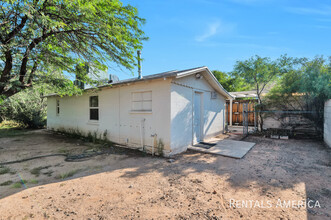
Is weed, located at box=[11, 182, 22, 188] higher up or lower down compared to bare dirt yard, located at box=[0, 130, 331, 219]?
higher up

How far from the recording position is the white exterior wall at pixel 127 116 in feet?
17.4

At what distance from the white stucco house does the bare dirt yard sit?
997mm

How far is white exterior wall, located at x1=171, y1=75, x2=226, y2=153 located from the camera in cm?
536

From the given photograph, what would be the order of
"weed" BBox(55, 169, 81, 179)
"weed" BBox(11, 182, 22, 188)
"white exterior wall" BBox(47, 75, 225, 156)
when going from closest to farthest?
"weed" BBox(11, 182, 22, 188) → "weed" BBox(55, 169, 81, 179) → "white exterior wall" BBox(47, 75, 225, 156)

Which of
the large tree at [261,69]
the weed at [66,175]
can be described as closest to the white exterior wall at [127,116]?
the weed at [66,175]

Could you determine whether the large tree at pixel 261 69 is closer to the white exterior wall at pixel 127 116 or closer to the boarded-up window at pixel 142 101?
the white exterior wall at pixel 127 116

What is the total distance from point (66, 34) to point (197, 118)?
5.87 m

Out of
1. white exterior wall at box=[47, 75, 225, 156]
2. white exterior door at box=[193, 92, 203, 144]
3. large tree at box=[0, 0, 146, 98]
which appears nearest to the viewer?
large tree at box=[0, 0, 146, 98]

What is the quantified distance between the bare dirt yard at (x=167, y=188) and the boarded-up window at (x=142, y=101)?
1.93m

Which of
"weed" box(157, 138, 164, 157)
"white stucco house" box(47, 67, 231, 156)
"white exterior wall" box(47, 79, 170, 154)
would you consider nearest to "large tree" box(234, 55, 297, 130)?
"white stucco house" box(47, 67, 231, 156)

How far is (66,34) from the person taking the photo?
15.4 feet

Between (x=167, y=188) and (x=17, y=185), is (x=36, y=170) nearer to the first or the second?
(x=17, y=185)

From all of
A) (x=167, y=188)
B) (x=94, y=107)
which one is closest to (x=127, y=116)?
(x=94, y=107)

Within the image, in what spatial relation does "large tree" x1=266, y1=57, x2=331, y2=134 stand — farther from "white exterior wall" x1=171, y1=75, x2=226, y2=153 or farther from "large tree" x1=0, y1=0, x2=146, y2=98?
"large tree" x1=0, y1=0, x2=146, y2=98
